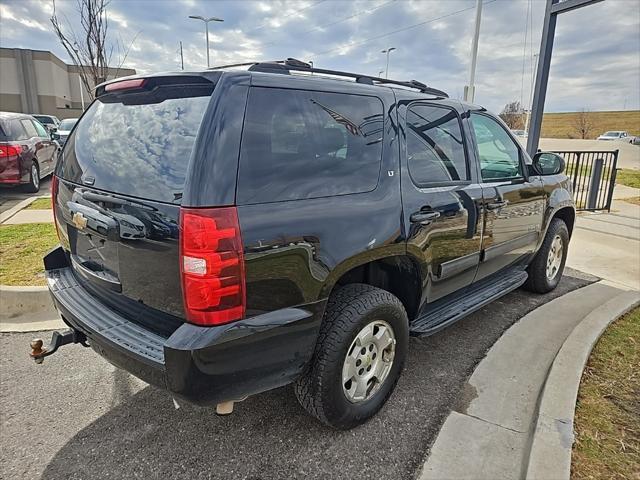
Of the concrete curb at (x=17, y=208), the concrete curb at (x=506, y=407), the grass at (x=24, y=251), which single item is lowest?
the concrete curb at (x=506, y=407)

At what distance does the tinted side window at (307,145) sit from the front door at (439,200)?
0.32 m

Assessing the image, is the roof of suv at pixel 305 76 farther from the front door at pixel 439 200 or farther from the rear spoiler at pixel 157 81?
the front door at pixel 439 200

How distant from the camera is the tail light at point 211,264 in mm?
1797

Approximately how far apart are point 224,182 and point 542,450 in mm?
2071

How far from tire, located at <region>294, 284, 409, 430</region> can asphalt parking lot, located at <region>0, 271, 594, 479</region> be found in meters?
0.17

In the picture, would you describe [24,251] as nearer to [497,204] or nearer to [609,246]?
[497,204]

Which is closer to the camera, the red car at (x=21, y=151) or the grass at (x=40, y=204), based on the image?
the grass at (x=40, y=204)

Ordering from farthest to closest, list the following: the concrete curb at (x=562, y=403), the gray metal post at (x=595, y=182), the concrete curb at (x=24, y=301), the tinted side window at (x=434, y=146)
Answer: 1. the gray metal post at (x=595, y=182)
2. the concrete curb at (x=24, y=301)
3. the tinted side window at (x=434, y=146)
4. the concrete curb at (x=562, y=403)

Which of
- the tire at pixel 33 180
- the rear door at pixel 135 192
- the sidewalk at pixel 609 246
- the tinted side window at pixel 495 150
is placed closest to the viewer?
the rear door at pixel 135 192

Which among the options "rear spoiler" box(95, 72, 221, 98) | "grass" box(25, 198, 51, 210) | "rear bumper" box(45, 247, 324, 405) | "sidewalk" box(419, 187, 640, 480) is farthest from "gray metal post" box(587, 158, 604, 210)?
"grass" box(25, 198, 51, 210)

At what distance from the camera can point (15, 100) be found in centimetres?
4481

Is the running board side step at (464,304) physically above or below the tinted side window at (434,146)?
below

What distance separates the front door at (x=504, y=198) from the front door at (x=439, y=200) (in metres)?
0.20

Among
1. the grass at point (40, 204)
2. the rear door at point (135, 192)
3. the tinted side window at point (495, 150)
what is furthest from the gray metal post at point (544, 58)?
the grass at point (40, 204)
